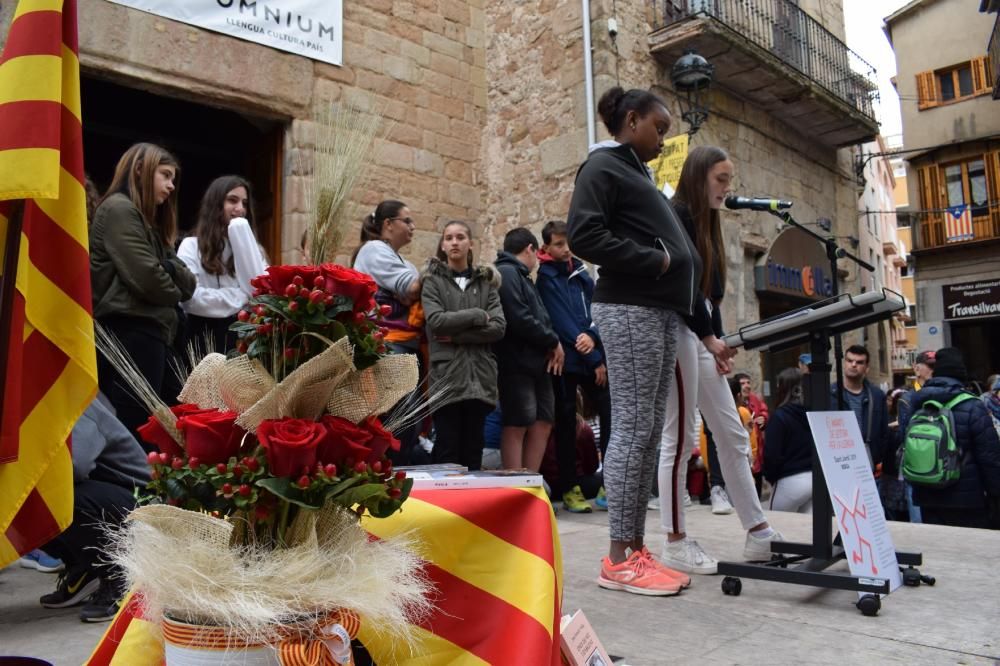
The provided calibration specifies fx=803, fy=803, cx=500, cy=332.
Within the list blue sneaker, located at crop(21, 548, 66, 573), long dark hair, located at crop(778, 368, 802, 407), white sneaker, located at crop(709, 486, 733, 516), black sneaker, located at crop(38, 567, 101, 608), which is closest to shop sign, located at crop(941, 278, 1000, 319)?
long dark hair, located at crop(778, 368, 802, 407)

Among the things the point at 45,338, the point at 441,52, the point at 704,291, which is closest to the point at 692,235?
the point at 704,291

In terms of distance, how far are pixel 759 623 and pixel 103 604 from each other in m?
2.08

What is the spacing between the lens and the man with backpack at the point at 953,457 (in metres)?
4.88

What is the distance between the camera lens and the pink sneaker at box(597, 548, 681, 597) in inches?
109

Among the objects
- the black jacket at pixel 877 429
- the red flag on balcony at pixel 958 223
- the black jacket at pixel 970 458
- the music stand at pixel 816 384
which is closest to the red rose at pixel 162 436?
the music stand at pixel 816 384

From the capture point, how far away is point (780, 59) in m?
10.1

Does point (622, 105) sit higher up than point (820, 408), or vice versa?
point (622, 105)

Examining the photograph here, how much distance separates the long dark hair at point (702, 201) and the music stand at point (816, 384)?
44 centimetres

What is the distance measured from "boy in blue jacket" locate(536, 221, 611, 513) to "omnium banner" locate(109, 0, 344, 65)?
330cm

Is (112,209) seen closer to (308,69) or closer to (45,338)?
(45,338)

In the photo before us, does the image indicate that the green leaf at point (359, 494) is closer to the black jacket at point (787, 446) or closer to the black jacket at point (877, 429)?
the black jacket at point (787, 446)

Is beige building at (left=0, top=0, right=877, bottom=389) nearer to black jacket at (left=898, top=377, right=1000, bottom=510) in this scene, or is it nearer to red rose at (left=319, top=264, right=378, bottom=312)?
black jacket at (left=898, top=377, right=1000, bottom=510)

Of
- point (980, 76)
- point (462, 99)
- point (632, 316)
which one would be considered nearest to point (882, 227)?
point (980, 76)

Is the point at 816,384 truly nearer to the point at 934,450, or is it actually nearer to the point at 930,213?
the point at 934,450
